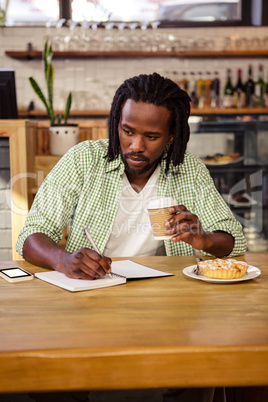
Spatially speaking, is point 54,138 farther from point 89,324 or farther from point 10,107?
point 89,324

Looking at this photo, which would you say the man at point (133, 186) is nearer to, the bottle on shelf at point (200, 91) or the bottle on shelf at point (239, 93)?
the bottle on shelf at point (200, 91)

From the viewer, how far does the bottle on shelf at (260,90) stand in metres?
4.90

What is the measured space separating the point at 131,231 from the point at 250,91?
356cm

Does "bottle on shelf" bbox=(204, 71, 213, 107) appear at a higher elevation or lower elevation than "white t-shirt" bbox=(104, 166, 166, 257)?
higher

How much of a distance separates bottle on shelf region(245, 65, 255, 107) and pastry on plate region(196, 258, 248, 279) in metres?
3.84

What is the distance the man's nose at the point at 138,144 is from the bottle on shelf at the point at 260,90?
3.51 metres

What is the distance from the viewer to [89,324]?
991 mm

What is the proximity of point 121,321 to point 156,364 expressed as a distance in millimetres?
164

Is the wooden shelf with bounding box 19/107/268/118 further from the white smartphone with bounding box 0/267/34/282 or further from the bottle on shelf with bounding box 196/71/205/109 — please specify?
the white smartphone with bounding box 0/267/34/282

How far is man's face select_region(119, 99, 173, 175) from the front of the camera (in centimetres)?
169

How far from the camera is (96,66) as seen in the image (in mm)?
5098

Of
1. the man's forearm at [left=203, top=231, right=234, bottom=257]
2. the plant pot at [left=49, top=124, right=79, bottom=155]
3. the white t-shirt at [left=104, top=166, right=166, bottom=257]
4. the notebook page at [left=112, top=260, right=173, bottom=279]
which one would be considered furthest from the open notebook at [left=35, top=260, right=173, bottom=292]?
the plant pot at [left=49, top=124, right=79, bottom=155]

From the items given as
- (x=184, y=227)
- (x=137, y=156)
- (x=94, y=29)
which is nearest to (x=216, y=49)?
(x=94, y=29)

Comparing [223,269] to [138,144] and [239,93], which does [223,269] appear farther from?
[239,93]
